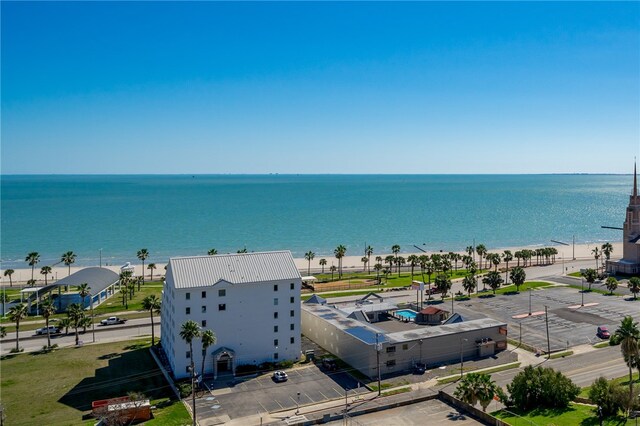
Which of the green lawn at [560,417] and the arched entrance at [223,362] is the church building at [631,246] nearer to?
the green lawn at [560,417]

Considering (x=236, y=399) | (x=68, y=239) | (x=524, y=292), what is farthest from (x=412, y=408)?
(x=68, y=239)

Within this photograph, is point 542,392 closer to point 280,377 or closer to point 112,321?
point 280,377

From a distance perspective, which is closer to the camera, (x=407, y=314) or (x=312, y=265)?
(x=407, y=314)

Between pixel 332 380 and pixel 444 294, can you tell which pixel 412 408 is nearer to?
pixel 332 380

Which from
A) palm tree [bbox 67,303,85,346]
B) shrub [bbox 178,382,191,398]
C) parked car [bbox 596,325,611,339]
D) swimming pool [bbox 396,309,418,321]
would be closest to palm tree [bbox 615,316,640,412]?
parked car [bbox 596,325,611,339]

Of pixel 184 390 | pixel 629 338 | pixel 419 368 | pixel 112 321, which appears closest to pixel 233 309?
pixel 184 390

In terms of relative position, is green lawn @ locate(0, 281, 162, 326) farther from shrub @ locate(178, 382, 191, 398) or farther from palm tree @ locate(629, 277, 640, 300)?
palm tree @ locate(629, 277, 640, 300)

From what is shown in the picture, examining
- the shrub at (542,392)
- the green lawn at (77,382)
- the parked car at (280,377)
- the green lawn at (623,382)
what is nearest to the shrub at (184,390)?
the green lawn at (77,382)
